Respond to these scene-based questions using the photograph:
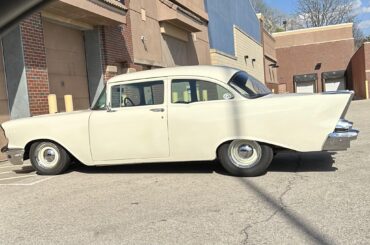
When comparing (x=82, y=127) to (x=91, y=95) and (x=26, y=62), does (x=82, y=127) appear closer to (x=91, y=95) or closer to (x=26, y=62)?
(x=26, y=62)

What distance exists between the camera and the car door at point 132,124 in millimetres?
7328

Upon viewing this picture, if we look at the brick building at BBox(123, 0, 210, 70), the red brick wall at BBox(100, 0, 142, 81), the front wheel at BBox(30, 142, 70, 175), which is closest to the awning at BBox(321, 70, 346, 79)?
the brick building at BBox(123, 0, 210, 70)

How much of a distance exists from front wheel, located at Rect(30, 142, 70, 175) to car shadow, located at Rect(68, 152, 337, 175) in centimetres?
48

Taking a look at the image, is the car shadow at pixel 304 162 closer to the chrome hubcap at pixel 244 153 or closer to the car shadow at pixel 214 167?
the car shadow at pixel 214 167

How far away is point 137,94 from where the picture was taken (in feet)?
25.1

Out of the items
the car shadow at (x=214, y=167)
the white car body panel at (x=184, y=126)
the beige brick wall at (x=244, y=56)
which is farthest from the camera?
the beige brick wall at (x=244, y=56)

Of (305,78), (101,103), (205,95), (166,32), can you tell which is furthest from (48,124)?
(305,78)

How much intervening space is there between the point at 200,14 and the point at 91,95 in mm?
9620

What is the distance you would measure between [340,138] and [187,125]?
2218 mm

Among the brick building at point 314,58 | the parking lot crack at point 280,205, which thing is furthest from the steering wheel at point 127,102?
the brick building at point 314,58

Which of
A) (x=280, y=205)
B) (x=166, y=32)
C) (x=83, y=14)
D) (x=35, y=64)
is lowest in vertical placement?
(x=280, y=205)

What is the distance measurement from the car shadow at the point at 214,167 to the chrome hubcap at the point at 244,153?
18.0 inches

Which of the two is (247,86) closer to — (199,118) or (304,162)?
(199,118)

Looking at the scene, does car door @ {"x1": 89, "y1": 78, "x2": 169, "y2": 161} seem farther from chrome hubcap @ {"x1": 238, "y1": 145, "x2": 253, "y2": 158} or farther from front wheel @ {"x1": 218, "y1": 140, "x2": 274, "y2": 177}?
chrome hubcap @ {"x1": 238, "y1": 145, "x2": 253, "y2": 158}
